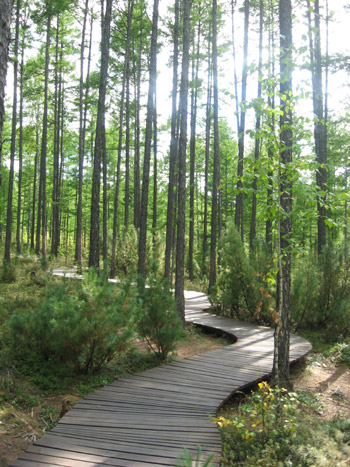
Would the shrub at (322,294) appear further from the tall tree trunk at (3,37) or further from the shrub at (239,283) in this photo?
the tall tree trunk at (3,37)

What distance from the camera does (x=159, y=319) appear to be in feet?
22.4

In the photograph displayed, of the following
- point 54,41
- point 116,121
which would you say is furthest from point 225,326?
point 54,41

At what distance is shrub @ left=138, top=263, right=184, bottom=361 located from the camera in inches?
264

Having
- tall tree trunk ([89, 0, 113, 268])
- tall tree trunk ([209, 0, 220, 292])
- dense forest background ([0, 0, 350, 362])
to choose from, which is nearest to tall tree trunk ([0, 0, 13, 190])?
dense forest background ([0, 0, 350, 362])

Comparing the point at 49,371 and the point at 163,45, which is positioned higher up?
the point at 163,45

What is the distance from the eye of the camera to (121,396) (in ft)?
15.9

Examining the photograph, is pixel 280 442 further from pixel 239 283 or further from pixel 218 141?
pixel 218 141

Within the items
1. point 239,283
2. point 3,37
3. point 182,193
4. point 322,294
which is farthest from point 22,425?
point 322,294

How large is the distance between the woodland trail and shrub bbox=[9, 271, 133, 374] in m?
0.66

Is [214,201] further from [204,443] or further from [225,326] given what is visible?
[204,443]

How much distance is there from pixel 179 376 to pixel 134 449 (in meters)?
2.38

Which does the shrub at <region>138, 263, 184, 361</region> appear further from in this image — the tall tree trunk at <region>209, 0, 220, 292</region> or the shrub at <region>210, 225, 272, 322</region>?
the tall tree trunk at <region>209, 0, 220, 292</region>

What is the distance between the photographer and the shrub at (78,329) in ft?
18.0

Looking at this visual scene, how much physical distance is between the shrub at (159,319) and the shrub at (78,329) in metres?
0.80
